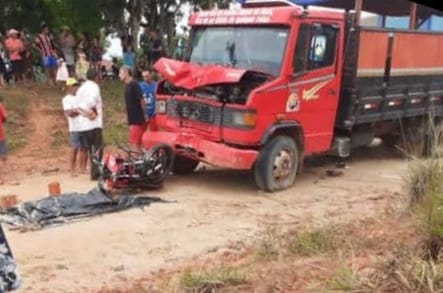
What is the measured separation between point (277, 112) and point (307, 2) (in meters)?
6.84

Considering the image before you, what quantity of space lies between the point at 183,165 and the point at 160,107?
1.04 m

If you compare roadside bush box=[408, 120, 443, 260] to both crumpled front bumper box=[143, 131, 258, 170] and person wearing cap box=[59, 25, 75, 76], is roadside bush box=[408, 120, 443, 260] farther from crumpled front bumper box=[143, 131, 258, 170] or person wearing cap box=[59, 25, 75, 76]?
person wearing cap box=[59, 25, 75, 76]

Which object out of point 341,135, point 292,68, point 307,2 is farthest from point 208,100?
point 307,2

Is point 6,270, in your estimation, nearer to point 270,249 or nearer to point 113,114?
point 270,249

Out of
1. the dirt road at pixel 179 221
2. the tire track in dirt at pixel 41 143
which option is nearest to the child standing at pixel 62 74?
the tire track in dirt at pixel 41 143

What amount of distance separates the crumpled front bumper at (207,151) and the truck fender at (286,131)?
0.25 metres

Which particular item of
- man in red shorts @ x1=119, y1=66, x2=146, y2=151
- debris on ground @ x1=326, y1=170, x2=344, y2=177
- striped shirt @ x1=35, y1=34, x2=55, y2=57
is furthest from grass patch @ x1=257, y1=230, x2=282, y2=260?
striped shirt @ x1=35, y1=34, x2=55, y2=57

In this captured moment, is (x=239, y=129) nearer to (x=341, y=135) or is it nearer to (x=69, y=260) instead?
(x=341, y=135)

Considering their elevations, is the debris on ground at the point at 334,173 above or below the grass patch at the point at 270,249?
below

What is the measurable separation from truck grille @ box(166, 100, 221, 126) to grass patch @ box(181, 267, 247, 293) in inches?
201

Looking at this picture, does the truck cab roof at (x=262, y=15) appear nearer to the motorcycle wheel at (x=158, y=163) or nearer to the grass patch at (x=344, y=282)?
the motorcycle wheel at (x=158, y=163)

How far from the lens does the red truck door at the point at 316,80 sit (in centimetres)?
A: 944

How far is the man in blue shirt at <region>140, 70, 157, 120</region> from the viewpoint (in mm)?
10859

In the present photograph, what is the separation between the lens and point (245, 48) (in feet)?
31.4
